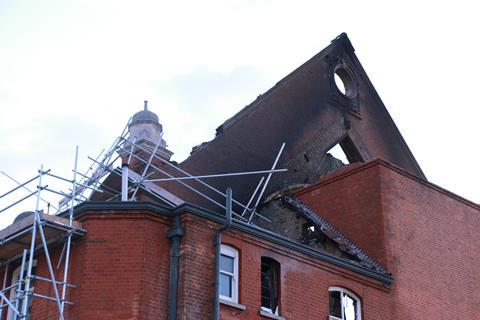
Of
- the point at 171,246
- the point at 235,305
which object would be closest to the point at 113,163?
the point at 171,246

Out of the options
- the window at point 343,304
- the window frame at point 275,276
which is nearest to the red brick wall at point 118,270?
the window frame at point 275,276

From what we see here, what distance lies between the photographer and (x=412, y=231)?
82.1ft

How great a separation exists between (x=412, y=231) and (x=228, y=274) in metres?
6.84

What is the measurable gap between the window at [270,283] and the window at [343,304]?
175 cm

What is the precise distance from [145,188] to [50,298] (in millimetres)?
4827

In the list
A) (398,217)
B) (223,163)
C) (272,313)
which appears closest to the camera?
(272,313)

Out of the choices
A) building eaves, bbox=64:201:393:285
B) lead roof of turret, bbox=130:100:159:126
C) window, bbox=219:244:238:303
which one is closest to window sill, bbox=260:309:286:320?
window, bbox=219:244:238:303

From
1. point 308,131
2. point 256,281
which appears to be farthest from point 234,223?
point 308,131

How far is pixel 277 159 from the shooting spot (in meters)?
28.7

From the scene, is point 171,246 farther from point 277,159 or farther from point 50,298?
point 277,159

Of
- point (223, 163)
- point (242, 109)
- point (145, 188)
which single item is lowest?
point (145, 188)

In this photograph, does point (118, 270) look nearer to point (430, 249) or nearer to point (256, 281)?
point (256, 281)

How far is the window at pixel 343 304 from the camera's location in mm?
22672

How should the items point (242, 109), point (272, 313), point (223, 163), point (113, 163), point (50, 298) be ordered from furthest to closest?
point (242, 109) < point (223, 163) < point (113, 163) < point (272, 313) < point (50, 298)
